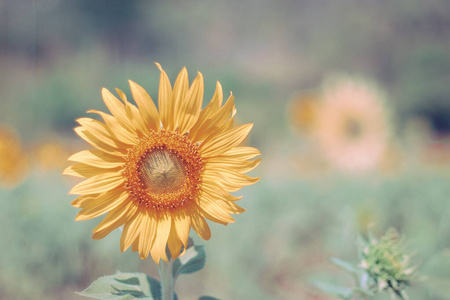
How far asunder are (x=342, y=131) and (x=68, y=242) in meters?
1.91

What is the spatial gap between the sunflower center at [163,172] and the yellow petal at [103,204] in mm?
57

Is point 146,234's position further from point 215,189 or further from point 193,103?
point 193,103

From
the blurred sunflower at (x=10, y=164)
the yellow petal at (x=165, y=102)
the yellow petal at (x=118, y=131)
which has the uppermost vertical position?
the blurred sunflower at (x=10, y=164)

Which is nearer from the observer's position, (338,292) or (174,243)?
(174,243)

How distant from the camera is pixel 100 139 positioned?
2.70 ft

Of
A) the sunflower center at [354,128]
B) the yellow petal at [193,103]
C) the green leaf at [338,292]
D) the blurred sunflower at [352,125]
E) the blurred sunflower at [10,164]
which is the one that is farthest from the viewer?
the sunflower center at [354,128]

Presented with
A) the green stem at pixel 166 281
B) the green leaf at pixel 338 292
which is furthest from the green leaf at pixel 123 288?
the green leaf at pixel 338 292

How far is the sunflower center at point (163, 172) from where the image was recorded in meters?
0.87

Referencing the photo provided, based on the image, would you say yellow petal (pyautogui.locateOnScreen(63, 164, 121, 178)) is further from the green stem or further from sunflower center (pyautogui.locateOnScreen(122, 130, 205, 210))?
the green stem

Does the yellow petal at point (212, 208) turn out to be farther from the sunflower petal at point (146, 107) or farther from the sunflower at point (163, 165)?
the sunflower petal at point (146, 107)

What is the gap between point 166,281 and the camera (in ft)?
2.59

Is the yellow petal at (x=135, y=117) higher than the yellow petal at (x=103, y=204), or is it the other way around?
the yellow petal at (x=135, y=117)

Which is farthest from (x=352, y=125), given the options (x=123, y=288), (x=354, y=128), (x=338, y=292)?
(x=123, y=288)

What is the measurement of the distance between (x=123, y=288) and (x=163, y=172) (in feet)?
0.78
